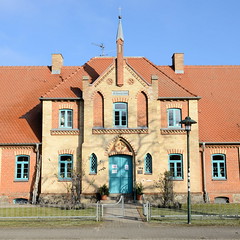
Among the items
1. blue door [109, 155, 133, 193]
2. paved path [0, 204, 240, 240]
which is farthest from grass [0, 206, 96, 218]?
blue door [109, 155, 133, 193]

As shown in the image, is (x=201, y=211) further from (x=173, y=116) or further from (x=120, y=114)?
(x=120, y=114)

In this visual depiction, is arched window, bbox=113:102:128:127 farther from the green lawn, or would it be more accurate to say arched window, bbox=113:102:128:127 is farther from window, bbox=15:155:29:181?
window, bbox=15:155:29:181

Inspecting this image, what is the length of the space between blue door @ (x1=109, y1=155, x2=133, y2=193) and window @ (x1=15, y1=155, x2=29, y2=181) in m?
5.39

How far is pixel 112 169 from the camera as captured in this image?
850 inches

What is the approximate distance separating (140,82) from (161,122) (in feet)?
9.43

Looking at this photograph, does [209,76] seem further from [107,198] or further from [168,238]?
[168,238]

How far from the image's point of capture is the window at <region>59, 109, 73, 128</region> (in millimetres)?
22078

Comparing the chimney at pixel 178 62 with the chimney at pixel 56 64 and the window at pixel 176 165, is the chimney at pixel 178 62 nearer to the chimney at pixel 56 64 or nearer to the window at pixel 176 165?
the window at pixel 176 165

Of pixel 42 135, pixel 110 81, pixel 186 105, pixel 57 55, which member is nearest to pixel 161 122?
pixel 186 105

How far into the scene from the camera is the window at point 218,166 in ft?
73.6

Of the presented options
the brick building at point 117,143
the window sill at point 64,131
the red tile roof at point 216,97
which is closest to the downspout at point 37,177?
the brick building at point 117,143

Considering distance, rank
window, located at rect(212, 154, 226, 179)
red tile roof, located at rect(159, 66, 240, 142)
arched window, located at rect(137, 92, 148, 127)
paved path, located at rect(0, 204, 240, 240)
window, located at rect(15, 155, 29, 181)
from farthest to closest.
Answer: red tile roof, located at rect(159, 66, 240, 142), window, located at rect(212, 154, 226, 179), window, located at rect(15, 155, 29, 181), arched window, located at rect(137, 92, 148, 127), paved path, located at rect(0, 204, 240, 240)

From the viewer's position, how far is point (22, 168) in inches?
868

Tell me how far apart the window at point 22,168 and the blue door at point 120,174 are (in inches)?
212
